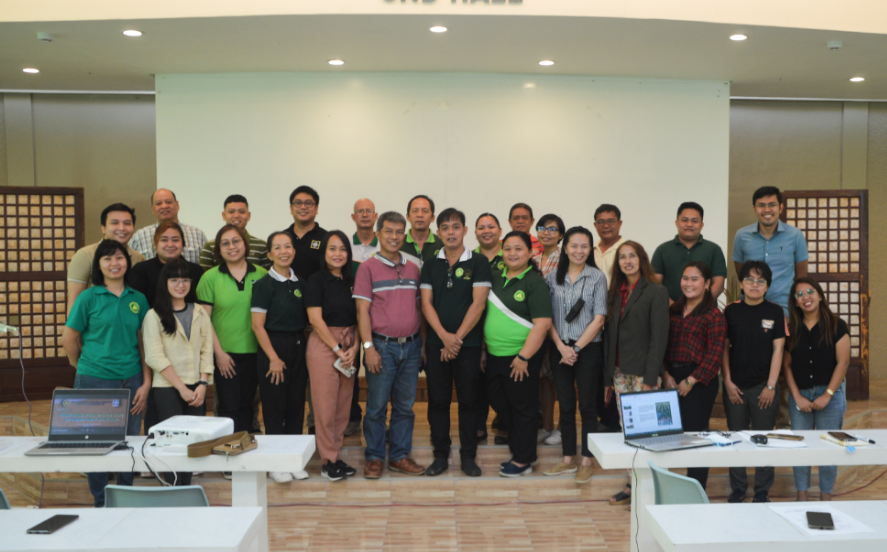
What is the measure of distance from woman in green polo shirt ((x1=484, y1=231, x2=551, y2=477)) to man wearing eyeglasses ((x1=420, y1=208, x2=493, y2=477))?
0.09 metres

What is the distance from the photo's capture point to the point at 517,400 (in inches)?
159

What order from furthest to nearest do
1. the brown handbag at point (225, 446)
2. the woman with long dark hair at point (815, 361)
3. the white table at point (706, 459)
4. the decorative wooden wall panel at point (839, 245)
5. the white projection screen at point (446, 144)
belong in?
the decorative wooden wall panel at point (839, 245), the white projection screen at point (446, 144), the woman with long dark hair at point (815, 361), the white table at point (706, 459), the brown handbag at point (225, 446)

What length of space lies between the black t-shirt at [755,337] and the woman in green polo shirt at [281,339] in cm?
266

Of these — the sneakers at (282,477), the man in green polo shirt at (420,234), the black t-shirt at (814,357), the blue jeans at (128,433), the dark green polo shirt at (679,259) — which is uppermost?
the man in green polo shirt at (420,234)

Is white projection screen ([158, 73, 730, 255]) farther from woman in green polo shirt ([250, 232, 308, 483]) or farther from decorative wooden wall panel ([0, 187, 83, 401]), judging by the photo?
woman in green polo shirt ([250, 232, 308, 483])

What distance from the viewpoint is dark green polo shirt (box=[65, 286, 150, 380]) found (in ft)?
11.9

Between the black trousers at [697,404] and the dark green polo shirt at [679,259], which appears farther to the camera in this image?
the dark green polo shirt at [679,259]

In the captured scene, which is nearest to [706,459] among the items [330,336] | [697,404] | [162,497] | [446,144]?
[697,404]

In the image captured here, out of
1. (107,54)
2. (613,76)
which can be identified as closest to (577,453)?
(613,76)

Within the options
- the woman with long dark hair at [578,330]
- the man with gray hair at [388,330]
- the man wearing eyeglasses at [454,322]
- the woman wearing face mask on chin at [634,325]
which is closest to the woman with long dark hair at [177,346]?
the man with gray hair at [388,330]

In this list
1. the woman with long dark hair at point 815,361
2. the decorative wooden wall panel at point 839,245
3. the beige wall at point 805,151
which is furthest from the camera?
the beige wall at point 805,151

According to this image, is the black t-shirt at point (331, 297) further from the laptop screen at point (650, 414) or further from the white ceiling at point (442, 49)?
the white ceiling at point (442, 49)

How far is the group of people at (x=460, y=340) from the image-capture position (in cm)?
385

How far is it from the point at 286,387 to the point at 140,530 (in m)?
1.88
